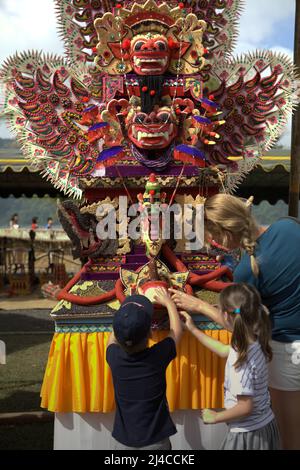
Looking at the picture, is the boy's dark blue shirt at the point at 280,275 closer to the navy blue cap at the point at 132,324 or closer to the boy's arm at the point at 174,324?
the boy's arm at the point at 174,324

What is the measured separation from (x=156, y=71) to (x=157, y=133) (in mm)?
430

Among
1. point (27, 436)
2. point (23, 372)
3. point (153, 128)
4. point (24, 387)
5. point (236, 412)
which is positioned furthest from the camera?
point (23, 372)

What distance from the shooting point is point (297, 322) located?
7.45 feet

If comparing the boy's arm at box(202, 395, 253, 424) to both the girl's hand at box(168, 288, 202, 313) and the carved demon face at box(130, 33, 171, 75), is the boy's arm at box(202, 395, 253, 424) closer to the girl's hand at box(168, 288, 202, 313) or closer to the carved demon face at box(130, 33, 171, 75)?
the girl's hand at box(168, 288, 202, 313)

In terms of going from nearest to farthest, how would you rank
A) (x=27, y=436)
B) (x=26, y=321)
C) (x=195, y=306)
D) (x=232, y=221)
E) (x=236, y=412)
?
(x=236, y=412) → (x=232, y=221) → (x=195, y=306) → (x=27, y=436) → (x=26, y=321)

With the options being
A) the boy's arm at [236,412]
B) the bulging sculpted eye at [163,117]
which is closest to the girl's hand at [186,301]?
the boy's arm at [236,412]

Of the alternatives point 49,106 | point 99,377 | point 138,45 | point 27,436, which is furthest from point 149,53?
point 27,436

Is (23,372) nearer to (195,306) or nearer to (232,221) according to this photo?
(195,306)

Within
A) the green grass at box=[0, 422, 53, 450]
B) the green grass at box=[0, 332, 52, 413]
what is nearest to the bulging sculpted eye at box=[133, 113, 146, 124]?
the green grass at box=[0, 422, 53, 450]

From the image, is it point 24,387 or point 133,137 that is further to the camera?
point 24,387

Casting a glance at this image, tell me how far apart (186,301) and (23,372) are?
3405 millimetres

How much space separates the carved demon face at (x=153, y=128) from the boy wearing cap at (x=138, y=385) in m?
1.43

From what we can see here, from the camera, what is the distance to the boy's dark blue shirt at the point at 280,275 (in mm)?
2229

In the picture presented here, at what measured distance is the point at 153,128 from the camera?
3.20 metres
